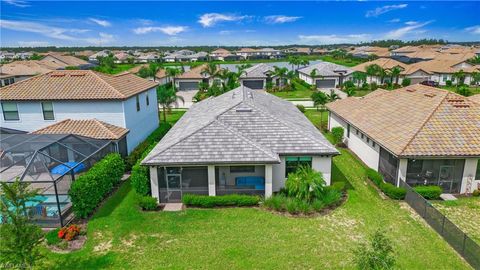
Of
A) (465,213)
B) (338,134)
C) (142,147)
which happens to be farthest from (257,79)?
(465,213)

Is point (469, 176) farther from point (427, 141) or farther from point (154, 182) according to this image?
point (154, 182)

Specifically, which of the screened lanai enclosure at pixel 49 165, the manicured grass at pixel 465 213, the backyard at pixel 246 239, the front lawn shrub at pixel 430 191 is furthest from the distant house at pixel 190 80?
the manicured grass at pixel 465 213

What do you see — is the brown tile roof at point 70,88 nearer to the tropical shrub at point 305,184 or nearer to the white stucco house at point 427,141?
the tropical shrub at point 305,184

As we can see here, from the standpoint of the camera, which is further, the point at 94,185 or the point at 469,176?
Answer: the point at 469,176

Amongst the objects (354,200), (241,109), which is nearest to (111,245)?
(241,109)

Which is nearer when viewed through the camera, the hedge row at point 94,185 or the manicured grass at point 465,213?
the manicured grass at point 465,213

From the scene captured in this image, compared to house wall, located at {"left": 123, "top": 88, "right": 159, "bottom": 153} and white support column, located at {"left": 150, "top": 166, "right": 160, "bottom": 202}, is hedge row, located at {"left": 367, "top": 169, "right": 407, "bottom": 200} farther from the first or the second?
house wall, located at {"left": 123, "top": 88, "right": 159, "bottom": 153}

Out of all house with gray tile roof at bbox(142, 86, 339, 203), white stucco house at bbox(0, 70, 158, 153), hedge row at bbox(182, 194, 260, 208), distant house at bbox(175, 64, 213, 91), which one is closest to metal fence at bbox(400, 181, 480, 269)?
house with gray tile roof at bbox(142, 86, 339, 203)
